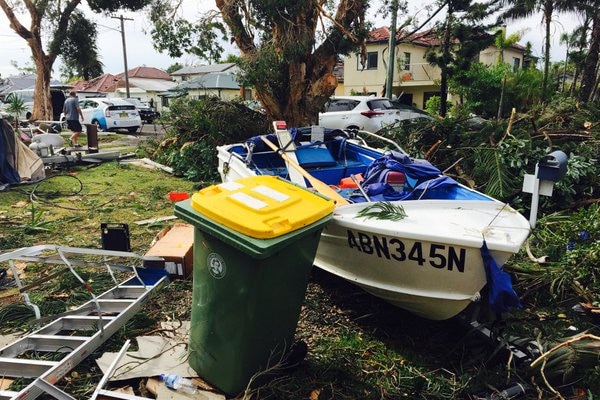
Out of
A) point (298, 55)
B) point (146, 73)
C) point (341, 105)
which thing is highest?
point (146, 73)

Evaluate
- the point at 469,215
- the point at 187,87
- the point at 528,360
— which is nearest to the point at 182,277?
the point at 469,215

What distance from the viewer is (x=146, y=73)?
49.9 metres

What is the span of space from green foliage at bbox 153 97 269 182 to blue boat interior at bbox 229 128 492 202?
3369 mm

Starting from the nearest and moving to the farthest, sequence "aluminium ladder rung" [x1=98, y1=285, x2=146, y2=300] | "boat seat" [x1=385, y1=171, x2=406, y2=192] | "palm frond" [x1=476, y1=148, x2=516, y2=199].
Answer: "aluminium ladder rung" [x1=98, y1=285, x2=146, y2=300] → "boat seat" [x1=385, y1=171, x2=406, y2=192] → "palm frond" [x1=476, y1=148, x2=516, y2=199]

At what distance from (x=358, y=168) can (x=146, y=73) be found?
4987cm

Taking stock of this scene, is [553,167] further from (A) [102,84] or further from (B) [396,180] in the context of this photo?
(A) [102,84]

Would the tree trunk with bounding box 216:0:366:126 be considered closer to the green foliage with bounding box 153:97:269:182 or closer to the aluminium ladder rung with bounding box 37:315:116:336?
the green foliage with bounding box 153:97:269:182

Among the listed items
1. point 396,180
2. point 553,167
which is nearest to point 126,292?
point 396,180

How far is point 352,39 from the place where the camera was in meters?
9.33

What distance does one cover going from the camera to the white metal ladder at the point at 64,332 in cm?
264

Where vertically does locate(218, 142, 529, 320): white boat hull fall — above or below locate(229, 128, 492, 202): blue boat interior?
below

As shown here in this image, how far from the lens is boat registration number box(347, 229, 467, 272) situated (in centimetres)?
301

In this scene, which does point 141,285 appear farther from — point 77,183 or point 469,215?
point 77,183

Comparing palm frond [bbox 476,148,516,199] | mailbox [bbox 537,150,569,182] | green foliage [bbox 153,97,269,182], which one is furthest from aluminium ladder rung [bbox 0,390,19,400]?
green foliage [bbox 153,97,269,182]
